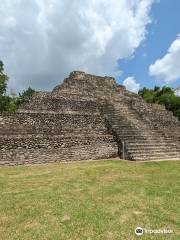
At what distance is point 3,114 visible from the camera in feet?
46.0

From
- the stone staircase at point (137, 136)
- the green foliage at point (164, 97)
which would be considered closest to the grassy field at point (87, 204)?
the stone staircase at point (137, 136)

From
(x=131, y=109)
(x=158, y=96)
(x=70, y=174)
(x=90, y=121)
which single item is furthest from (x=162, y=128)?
(x=158, y=96)

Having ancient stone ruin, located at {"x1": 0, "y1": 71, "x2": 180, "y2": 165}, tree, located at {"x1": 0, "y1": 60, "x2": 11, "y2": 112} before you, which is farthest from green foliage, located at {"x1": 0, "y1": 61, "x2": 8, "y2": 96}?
ancient stone ruin, located at {"x1": 0, "y1": 71, "x2": 180, "y2": 165}

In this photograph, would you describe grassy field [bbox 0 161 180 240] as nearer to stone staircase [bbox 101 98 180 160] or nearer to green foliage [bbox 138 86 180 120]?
stone staircase [bbox 101 98 180 160]

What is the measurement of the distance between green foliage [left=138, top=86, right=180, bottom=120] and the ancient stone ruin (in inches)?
517

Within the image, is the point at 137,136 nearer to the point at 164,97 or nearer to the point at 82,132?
the point at 82,132

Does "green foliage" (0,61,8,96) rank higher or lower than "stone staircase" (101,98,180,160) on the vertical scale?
higher

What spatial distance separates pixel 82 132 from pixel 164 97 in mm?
21337

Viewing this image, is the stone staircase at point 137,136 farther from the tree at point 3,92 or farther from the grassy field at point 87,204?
the tree at point 3,92

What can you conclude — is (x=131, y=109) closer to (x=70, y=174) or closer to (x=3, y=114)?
(x=3, y=114)

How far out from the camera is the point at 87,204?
6328mm

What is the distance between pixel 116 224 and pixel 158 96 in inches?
1315

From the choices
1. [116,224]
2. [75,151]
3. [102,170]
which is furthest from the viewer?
[75,151]

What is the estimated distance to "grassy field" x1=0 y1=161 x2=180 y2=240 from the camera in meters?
4.88
